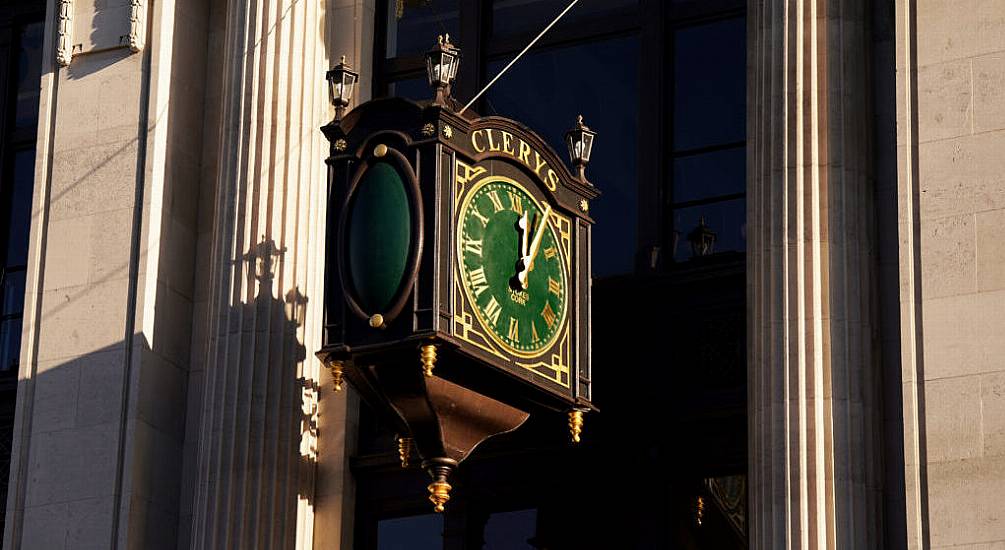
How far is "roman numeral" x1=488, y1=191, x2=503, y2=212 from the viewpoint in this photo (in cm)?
1627

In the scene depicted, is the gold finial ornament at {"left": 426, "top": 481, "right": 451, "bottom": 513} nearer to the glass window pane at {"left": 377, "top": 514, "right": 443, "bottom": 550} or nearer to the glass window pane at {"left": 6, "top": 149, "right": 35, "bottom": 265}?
the glass window pane at {"left": 377, "top": 514, "right": 443, "bottom": 550}

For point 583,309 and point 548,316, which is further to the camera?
point 583,309

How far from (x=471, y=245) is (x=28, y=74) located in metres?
7.15

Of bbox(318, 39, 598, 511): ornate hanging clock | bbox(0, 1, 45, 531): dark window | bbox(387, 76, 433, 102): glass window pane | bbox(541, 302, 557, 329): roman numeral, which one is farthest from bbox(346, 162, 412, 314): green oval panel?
bbox(0, 1, 45, 531): dark window

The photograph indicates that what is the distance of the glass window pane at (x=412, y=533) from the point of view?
17.8 meters

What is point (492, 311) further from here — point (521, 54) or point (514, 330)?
point (521, 54)

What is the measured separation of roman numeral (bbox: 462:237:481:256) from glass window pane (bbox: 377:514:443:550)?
277cm

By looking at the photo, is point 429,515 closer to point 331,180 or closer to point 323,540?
point 323,540

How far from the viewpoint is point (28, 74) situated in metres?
21.4

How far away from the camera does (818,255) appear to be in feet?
51.5

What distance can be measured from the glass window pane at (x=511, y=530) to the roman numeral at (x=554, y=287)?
1.88 m

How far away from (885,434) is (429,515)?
13.6 feet

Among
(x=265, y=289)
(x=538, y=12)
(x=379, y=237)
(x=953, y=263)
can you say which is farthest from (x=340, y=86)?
(x=953, y=263)

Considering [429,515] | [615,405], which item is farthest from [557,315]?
[429,515]
